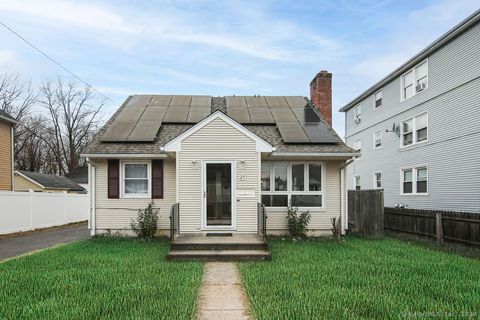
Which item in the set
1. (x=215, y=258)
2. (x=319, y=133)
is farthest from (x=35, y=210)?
(x=319, y=133)

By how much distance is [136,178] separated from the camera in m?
12.7

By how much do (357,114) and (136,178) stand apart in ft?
57.5

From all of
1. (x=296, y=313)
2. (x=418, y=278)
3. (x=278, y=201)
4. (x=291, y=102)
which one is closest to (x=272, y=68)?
(x=291, y=102)

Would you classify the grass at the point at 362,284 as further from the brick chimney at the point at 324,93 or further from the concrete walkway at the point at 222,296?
the brick chimney at the point at 324,93

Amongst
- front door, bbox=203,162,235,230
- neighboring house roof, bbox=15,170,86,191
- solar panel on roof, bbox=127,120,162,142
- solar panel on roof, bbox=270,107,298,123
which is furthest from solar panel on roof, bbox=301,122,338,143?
neighboring house roof, bbox=15,170,86,191

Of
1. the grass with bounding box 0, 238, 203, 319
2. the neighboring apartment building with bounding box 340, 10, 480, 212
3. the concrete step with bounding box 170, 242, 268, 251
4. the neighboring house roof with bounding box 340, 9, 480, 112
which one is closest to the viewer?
the grass with bounding box 0, 238, 203, 319

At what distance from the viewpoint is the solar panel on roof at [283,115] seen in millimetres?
14390

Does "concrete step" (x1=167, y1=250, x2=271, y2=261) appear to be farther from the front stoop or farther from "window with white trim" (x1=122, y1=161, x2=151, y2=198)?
"window with white trim" (x1=122, y1=161, x2=151, y2=198)

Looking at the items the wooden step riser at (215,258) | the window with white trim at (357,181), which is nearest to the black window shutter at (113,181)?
the wooden step riser at (215,258)

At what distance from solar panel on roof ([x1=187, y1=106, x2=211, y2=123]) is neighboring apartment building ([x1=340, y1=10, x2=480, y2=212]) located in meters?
10.1

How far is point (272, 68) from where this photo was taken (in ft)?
65.0

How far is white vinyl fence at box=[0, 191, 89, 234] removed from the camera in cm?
1415

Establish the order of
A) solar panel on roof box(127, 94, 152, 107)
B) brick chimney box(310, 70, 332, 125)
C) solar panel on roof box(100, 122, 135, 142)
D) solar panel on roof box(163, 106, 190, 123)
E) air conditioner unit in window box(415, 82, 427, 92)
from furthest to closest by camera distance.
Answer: air conditioner unit in window box(415, 82, 427, 92) → brick chimney box(310, 70, 332, 125) → solar panel on roof box(127, 94, 152, 107) → solar panel on roof box(163, 106, 190, 123) → solar panel on roof box(100, 122, 135, 142)

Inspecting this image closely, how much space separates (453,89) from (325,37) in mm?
5721
